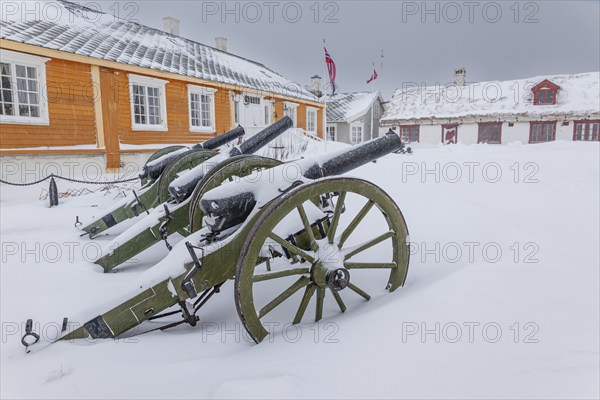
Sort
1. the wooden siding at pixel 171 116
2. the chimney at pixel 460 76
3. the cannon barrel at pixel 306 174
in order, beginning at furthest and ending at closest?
1. the chimney at pixel 460 76
2. the wooden siding at pixel 171 116
3. the cannon barrel at pixel 306 174

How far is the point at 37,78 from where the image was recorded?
8922 mm

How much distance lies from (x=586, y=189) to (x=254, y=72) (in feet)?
54.0

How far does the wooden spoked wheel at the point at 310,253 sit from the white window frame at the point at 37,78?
28.6ft

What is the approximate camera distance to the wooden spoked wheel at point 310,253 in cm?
210

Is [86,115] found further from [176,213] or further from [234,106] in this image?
[176,213]

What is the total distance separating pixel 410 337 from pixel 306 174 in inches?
47.1

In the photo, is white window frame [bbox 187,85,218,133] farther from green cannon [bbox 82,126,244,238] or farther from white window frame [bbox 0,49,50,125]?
green cannon [bbox 82,126,244,238]

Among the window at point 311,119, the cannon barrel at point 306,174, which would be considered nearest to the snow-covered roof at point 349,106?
the window at point 311,119

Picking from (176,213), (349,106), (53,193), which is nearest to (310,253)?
Answer: (176,213)

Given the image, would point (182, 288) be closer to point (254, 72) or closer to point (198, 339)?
point (198, 339)

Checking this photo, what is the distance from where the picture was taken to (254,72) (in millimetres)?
18625

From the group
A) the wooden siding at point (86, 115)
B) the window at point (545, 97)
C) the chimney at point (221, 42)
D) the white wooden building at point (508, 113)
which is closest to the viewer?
the wooden siding at point (86, 115)

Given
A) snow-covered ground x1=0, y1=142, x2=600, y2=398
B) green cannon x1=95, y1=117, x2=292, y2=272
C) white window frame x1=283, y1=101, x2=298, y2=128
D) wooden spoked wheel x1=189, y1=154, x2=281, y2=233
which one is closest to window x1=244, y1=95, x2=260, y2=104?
white window frame x1=283, y1=101, x2=298, y2=128

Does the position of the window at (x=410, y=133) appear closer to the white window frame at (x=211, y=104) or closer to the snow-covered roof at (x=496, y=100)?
the snow-covered roof at (x=496, y=100)
